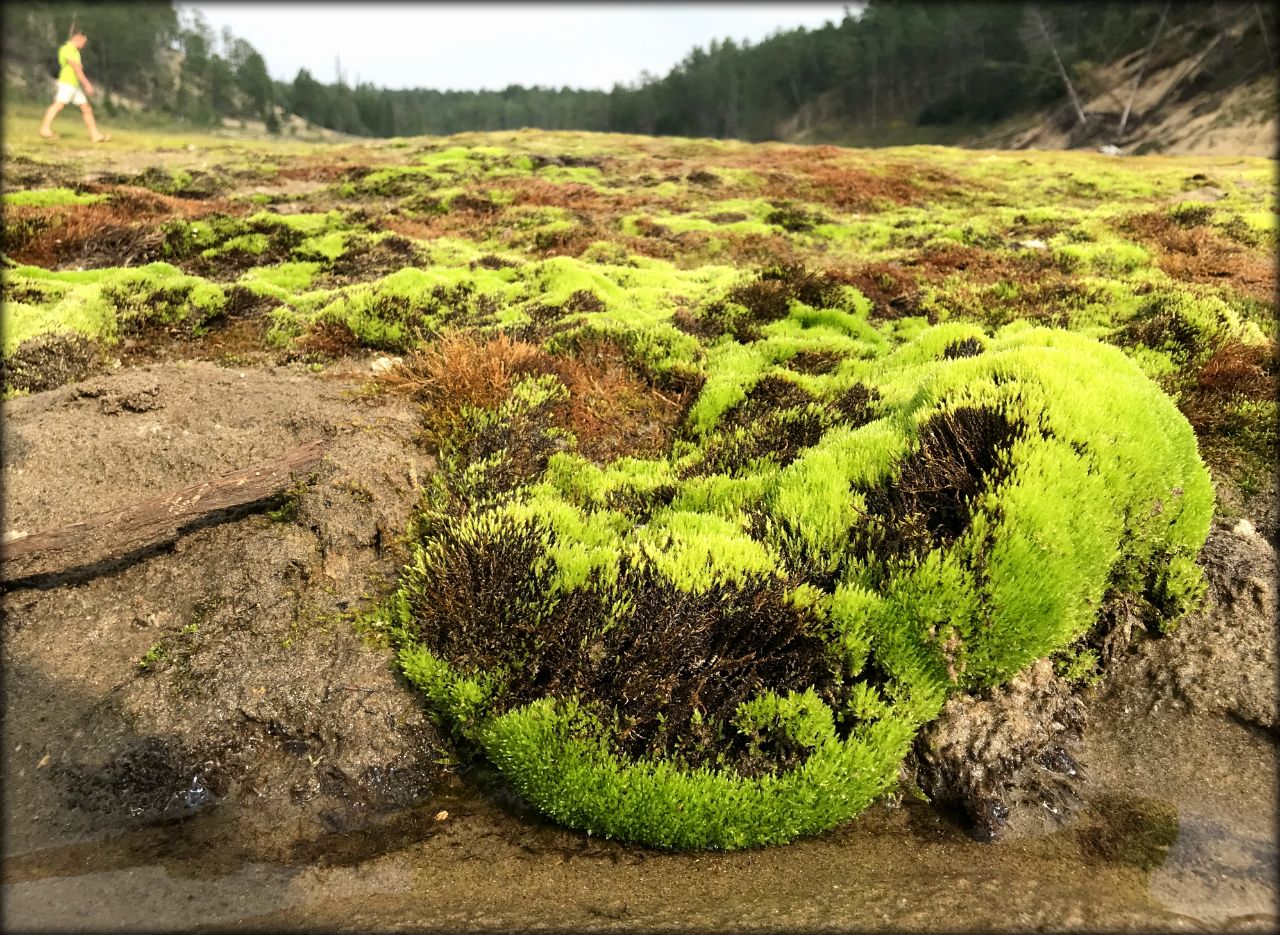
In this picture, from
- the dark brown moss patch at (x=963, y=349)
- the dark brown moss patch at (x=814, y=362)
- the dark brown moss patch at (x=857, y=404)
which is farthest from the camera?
the dark brown moss patch at (x=814, y=362)

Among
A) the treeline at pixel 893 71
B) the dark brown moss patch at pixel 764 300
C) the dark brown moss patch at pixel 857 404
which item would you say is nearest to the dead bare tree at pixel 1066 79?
the treeline at pixel 893 71

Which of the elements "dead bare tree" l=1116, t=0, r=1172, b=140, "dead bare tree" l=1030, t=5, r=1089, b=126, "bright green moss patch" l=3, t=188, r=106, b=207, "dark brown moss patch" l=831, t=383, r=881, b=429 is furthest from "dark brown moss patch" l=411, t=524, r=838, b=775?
"dead bare tree" l=1030, t=5, r=1089, b=126

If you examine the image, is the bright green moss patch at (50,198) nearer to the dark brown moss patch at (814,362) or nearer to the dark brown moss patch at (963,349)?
the dark brown moss patch at (814,362)

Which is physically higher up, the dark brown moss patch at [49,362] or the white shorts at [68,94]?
the white shorts at [68,94]

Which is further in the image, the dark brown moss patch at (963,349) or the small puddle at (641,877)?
the dark brown moss patch at (963,349)

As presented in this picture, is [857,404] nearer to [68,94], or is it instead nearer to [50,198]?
[50,198]

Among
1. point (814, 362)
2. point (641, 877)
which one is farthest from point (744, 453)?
point (641, 877)

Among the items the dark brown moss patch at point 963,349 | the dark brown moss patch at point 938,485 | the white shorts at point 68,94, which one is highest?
the white shorts at point 68,94

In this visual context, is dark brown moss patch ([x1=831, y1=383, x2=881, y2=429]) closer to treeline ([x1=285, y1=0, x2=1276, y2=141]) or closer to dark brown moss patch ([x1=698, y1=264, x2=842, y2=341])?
dark brown moss patch ([x1=698, y1=264, x2=842, y2=341])
